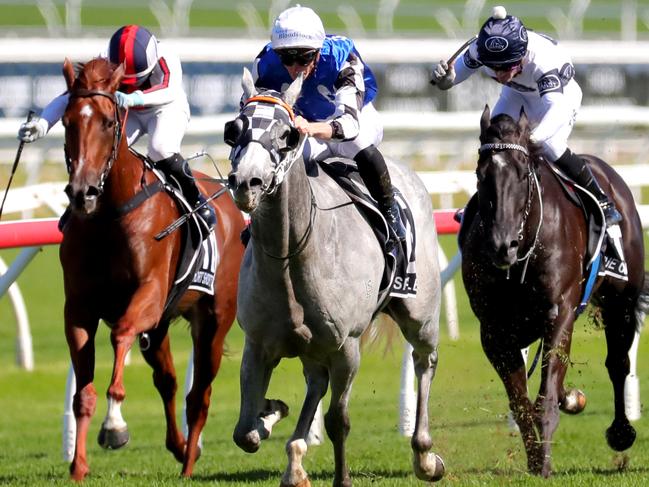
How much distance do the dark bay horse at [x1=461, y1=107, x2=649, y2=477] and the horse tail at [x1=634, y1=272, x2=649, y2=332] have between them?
436 millimetres

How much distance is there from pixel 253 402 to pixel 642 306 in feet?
9.65

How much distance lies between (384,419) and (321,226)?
3.88m

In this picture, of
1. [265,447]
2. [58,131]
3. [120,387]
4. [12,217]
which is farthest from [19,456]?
[12,217]

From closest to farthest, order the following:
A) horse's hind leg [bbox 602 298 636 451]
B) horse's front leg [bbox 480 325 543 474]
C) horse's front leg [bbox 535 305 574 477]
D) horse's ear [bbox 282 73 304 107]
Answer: horse's ear [bbox 282 73 304 107] < horse's front leg [bbox 535 305 574 477] < horse's front leg [bbox 480 325 543 474] < horse's hind leg [bbox 602 298 636 451]

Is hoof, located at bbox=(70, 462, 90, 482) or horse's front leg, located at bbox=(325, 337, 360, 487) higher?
horse's front leg, located at bbox=(325, 337, 360, 487)

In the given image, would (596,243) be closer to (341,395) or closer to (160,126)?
(341,395)

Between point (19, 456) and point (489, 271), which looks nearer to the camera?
point (489, 271)

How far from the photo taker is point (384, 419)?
9211 mm

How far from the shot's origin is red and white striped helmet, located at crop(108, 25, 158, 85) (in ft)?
23.4

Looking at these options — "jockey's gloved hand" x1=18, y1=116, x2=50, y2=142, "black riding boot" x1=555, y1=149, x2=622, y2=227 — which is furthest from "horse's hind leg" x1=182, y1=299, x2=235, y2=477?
"black riding boot" x1=555, y1=149, x2=622, y2=227

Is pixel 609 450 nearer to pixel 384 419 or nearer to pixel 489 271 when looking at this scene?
pixel 489 271

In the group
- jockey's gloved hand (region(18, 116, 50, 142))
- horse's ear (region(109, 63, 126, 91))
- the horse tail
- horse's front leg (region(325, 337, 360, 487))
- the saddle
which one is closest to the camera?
horse's front leg (region(325, 337, 360, 487))

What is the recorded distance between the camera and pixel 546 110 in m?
6.86

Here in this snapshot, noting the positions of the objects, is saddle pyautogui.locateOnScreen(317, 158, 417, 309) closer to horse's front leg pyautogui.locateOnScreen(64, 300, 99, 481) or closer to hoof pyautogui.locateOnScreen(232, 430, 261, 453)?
hoof pyautogui.locateOnScreen(232, 430, 261, 453)
